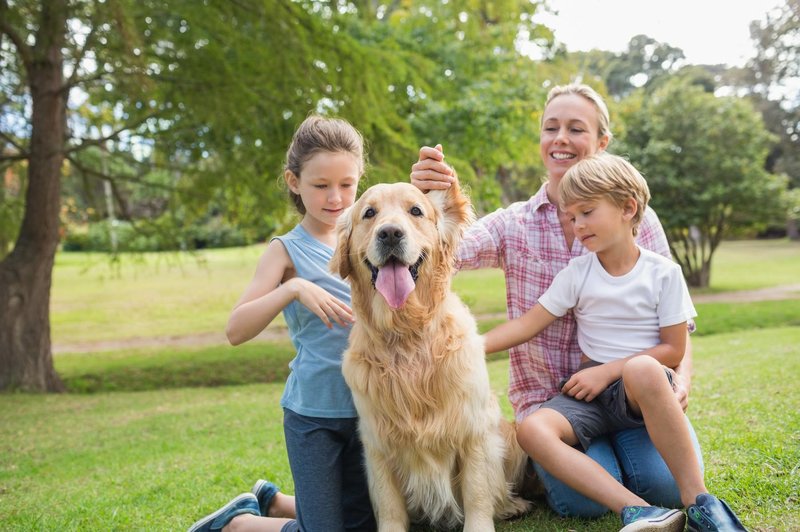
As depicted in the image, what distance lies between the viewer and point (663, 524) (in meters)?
2.68

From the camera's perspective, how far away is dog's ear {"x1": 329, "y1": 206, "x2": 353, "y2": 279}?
3107 mm

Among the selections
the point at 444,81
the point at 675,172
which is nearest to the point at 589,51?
the point at 675,172

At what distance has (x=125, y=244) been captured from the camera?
38.1 ft

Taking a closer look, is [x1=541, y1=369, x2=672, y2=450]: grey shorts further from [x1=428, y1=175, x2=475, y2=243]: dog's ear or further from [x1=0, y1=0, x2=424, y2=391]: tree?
[x1=0, y1=0, x2=424, y2=391]: tree

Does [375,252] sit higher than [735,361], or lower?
higher

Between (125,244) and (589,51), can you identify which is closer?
(125,244)

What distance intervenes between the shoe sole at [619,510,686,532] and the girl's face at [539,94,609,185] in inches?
75.2

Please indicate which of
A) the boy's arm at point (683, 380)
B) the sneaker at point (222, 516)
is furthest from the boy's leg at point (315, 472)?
the boy's arm at point (683, 380)

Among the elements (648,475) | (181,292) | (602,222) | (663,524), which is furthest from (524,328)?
(181,292)

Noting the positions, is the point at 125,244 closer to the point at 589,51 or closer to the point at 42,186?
the point at 42,186

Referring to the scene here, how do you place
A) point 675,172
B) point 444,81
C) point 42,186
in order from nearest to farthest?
1. point 42,186
2. point 444,81
3. point 675,172

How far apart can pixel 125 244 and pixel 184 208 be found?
1157 mm

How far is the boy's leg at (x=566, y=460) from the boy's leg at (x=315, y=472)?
92 centimetres

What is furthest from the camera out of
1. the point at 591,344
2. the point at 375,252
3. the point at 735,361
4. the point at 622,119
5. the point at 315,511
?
the point at 622,119
